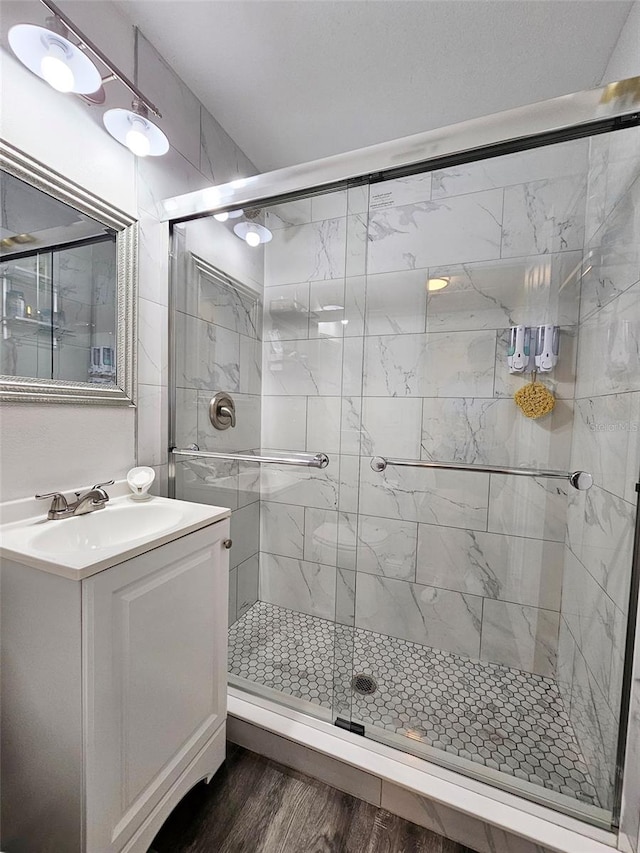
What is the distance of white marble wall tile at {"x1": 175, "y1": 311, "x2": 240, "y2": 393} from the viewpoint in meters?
1.62

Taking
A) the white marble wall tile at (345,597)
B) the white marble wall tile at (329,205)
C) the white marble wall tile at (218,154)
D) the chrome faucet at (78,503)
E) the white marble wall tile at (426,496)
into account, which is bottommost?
the white marble wall tile at (345,597)

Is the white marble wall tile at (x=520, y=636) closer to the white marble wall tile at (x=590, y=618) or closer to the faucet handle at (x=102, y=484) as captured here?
the white marble wall tile at (x=590, y=618)

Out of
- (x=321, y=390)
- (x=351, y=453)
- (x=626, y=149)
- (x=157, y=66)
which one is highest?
(x=157, y=66)

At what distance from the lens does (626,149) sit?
1.14 metres

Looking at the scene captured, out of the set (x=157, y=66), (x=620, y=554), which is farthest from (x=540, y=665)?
(x=157, y=66)

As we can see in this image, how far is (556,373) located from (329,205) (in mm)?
1185

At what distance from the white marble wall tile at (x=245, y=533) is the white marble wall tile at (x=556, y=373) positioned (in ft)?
4.41

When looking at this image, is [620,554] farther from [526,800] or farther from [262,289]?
[262,289]

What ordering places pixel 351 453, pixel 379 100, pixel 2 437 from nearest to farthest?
pixel 2 437, pixel 379 100, pixel 351 453

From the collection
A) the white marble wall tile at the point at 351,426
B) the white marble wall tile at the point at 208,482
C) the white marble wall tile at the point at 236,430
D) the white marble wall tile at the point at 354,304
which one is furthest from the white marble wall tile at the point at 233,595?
the white marble wall tile at the point at 354,304

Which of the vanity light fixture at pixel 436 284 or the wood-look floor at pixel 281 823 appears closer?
the wood-look floor at pixel 281 823

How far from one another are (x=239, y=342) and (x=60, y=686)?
1420 millimetres

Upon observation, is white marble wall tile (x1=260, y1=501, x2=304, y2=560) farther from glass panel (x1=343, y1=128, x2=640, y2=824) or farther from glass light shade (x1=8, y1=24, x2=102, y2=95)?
glass light shade (x1=8, y1=24, x2=102, y2=95)

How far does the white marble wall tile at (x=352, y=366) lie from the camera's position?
1.74 m
